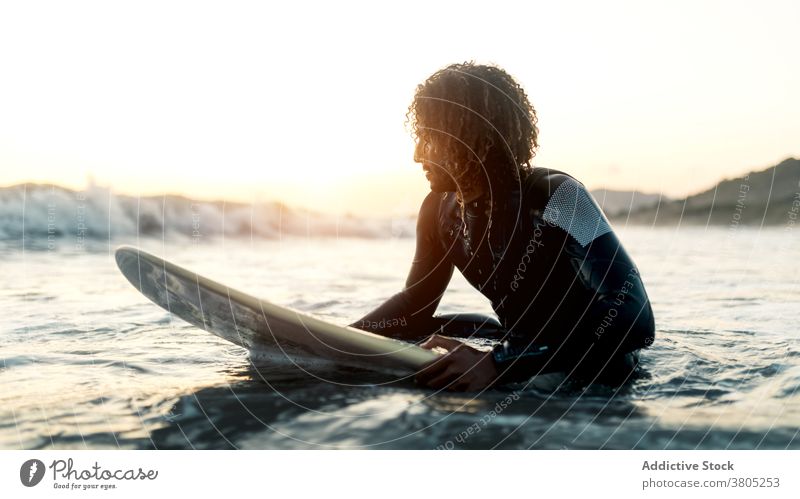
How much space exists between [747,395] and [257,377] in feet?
6.55

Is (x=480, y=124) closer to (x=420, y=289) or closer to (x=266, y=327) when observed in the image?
(x=420, y=289)

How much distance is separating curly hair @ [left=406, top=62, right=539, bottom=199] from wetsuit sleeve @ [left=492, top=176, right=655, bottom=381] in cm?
27

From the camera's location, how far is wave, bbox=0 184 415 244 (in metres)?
8.49

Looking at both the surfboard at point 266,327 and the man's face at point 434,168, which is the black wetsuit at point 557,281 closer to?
the man's face at point 434,168

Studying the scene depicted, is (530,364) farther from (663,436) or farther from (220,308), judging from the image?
(220,308)

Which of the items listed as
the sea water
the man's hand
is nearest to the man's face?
the man's hand

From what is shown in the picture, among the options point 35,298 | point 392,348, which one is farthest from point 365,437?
point 35,298

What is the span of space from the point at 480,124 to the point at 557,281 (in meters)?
0.71

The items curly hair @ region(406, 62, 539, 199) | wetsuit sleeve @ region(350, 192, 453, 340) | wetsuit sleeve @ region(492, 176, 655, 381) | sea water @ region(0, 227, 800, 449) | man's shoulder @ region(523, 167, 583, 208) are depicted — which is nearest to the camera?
sea water @ region(0, 227, 800, 449)

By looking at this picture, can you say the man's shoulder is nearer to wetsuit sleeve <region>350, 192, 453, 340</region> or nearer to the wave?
wetsuit sleeve <region>350, 192, 453, 340</region>

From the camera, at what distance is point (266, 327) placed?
307 cm

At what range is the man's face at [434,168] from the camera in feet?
9.57

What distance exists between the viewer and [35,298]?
4.96m

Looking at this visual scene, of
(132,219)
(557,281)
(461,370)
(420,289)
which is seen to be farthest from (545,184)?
(132,219)
